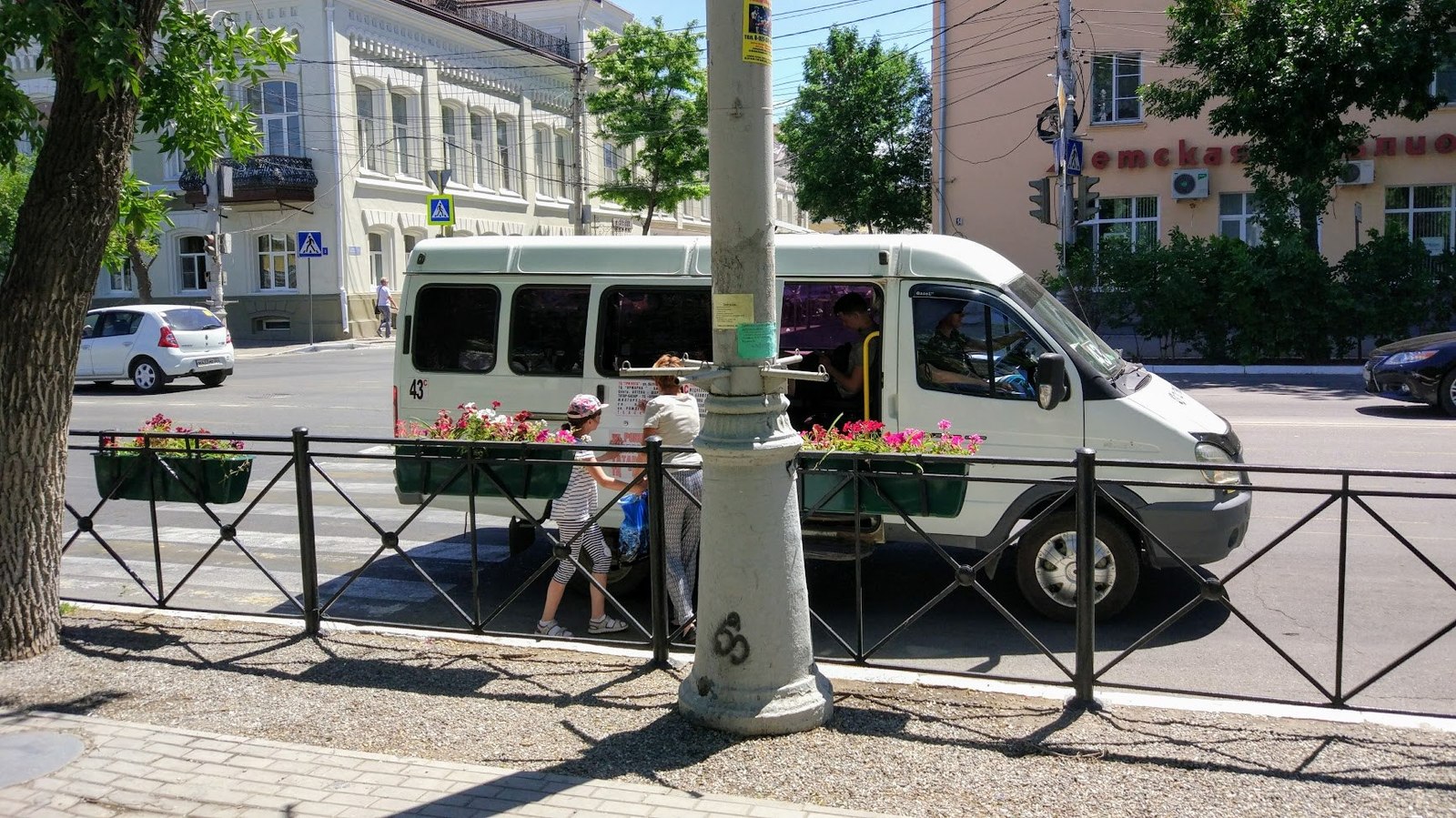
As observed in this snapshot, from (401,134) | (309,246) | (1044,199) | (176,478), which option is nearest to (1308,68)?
(1044,199)

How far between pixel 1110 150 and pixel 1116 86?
5.34ft

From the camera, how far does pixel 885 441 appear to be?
6.33 metres

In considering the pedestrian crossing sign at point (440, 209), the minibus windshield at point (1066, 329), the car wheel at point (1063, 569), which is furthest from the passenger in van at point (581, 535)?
Answer: the pedestrian crossing sign at point (440, 209)

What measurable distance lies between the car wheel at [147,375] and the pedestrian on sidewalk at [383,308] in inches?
585

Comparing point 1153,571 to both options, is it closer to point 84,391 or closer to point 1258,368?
point 1258,368

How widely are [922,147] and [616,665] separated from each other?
3396 centimetres

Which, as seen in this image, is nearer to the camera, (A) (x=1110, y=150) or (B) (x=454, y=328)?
(B) (x=454, y=328)

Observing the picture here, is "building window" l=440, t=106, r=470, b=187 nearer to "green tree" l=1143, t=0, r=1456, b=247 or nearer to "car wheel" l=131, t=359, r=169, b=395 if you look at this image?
"car wheel" l=131, t=359, r=169, b=395

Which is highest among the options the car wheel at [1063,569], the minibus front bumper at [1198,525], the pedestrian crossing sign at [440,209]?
the pedestrian crossing sign at [440,209]

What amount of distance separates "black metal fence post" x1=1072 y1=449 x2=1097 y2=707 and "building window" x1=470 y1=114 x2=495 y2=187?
39.5 meters

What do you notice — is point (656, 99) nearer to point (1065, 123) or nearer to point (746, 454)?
point (1065, 123)

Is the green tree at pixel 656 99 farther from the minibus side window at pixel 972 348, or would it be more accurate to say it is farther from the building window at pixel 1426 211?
the minibus side window at pixel 972 348

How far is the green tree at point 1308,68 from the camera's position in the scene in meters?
21.0

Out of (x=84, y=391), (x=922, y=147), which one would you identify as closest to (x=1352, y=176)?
(x=922, y=147)
